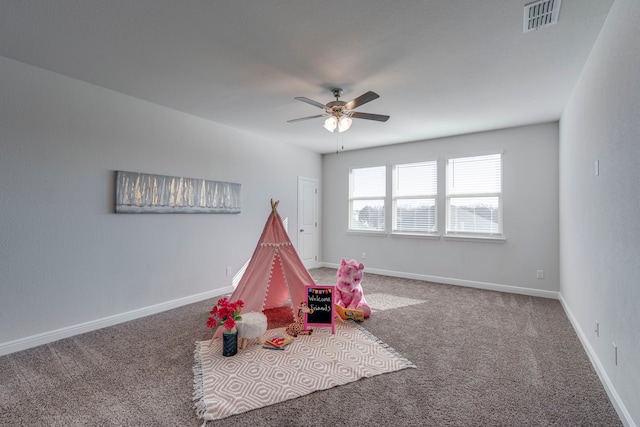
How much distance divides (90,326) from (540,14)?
4.76 meters

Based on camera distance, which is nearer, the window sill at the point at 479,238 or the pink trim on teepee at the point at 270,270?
the pink trim on teepee at the point at 270,270

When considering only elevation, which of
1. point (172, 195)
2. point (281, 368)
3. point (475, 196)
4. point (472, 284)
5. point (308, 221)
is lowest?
point (281, 368)

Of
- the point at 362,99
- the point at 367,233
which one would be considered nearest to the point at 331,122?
the point at 362,99

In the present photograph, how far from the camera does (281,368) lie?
242cm

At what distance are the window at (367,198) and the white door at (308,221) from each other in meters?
0.78

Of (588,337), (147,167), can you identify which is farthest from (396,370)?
(147,167)

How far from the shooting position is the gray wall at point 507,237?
443 cm

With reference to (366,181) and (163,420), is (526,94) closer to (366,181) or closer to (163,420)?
(366,181)

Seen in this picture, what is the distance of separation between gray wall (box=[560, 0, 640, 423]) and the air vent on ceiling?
0.33 metres

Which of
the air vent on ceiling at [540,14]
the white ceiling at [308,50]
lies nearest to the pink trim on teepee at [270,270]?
the white ceiling at [308,50]

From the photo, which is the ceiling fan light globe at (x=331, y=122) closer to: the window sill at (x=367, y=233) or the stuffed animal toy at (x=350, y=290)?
the stuffed animal toy at (x=350, y=290)

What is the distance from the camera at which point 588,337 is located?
8.86 feet

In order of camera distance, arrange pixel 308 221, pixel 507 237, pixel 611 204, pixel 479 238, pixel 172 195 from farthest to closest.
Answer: pixel 308 221, pixel 479 238, pixel 507 237, pixel 172 195, pixel 611 204

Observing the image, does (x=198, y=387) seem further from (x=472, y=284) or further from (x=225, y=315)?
(x=472, y=284)
